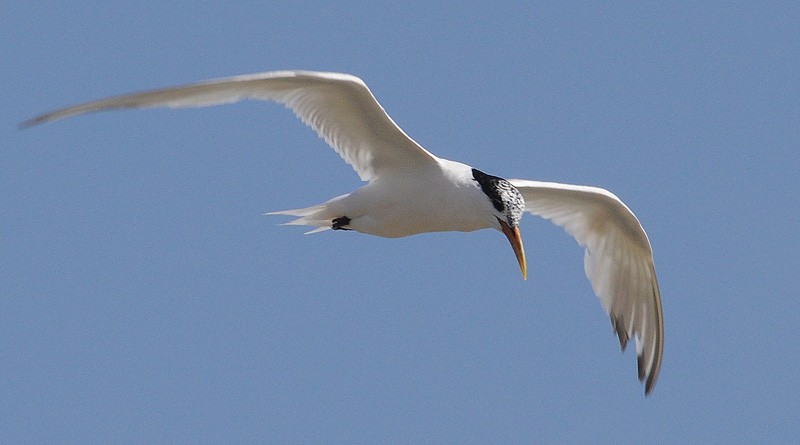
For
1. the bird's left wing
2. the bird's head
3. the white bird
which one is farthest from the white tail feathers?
the bird's left wing

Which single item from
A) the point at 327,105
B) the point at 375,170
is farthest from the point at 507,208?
the point at 327,105

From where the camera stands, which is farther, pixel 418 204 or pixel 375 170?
pixel 375 170

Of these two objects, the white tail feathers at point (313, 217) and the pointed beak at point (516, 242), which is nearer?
the pointed beak at point (516, 242)

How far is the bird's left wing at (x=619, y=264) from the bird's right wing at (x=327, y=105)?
5.96 ft

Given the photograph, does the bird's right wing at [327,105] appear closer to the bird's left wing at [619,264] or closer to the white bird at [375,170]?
the white bird at [375,170]

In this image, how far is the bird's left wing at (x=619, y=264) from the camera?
10.4 metres

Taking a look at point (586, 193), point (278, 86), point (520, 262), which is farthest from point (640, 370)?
point (278, 86)

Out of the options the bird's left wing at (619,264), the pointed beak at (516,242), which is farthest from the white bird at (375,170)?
the bird's left wing at (619,264)

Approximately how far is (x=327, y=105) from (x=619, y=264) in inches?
133

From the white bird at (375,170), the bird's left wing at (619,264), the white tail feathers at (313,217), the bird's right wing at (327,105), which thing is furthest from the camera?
the bird's left wing at (619,264)

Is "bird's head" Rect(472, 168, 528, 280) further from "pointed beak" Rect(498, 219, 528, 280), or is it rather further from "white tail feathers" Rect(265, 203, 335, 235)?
"white tail feathers" Rect(265, 203, 335, 235)

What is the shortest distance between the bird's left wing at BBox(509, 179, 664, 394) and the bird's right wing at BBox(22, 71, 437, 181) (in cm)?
182

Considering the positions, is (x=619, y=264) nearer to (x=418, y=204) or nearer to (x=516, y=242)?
(x=516, y=242)

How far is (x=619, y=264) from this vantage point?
10.7m
